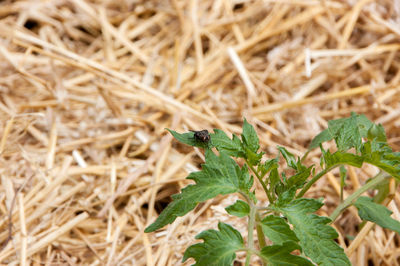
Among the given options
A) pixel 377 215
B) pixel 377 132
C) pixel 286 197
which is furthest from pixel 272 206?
pixel 377 132

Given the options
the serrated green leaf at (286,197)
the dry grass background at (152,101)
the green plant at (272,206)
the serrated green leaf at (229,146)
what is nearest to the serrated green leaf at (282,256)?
the green plant at (272,206)

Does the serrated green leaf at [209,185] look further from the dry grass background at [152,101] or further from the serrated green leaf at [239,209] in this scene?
the dry grass background at [152,101]

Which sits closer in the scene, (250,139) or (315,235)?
(315,235)

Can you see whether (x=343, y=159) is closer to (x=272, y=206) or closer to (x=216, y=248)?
(x=272, y=206)

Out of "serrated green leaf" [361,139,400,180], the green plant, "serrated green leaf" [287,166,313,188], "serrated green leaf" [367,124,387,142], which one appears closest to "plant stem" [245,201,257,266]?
the green plant

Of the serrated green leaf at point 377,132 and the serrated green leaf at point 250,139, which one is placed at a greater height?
the serrated green leaf at point 250,139

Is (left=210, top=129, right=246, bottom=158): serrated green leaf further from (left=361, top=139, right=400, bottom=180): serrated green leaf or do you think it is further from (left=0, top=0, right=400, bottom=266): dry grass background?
(left=0, top=0, right=400, bottom=266): dry grass background
